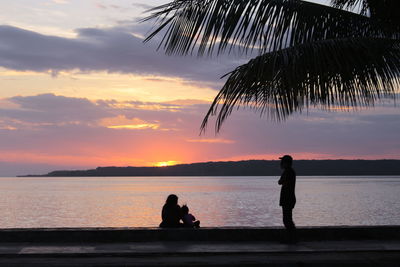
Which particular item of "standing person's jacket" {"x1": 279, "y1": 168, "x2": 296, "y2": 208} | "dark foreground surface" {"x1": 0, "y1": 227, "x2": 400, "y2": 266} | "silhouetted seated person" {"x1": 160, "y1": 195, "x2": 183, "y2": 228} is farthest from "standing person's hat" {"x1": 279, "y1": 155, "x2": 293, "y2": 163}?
"silhouetted seated person" {"x1": 160, "y1": 195, "x2": 183, "y2": 228}

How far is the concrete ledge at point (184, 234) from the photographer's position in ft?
40.9

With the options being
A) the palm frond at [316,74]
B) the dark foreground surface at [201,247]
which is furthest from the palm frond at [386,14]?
the dark foreground surface at [201,247]

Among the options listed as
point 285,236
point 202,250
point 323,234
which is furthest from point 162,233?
point 323,234

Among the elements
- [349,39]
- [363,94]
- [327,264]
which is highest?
[349,39]

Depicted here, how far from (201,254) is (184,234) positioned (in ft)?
6.28

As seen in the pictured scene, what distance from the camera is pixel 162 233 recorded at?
41.7ft

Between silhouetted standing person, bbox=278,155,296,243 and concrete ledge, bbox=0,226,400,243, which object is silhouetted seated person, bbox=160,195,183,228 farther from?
silhouetted standing person, bbox=278,155,296,243

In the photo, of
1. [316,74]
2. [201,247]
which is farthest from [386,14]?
[201,247]

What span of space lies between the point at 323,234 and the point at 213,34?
213 inches

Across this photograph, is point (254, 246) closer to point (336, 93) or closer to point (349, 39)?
point (336, 93)

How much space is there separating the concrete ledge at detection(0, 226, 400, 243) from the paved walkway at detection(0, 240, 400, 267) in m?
0.27

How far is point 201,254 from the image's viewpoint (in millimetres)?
10891

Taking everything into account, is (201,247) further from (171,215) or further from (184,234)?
(171,215)

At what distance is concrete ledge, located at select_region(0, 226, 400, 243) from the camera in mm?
12477
